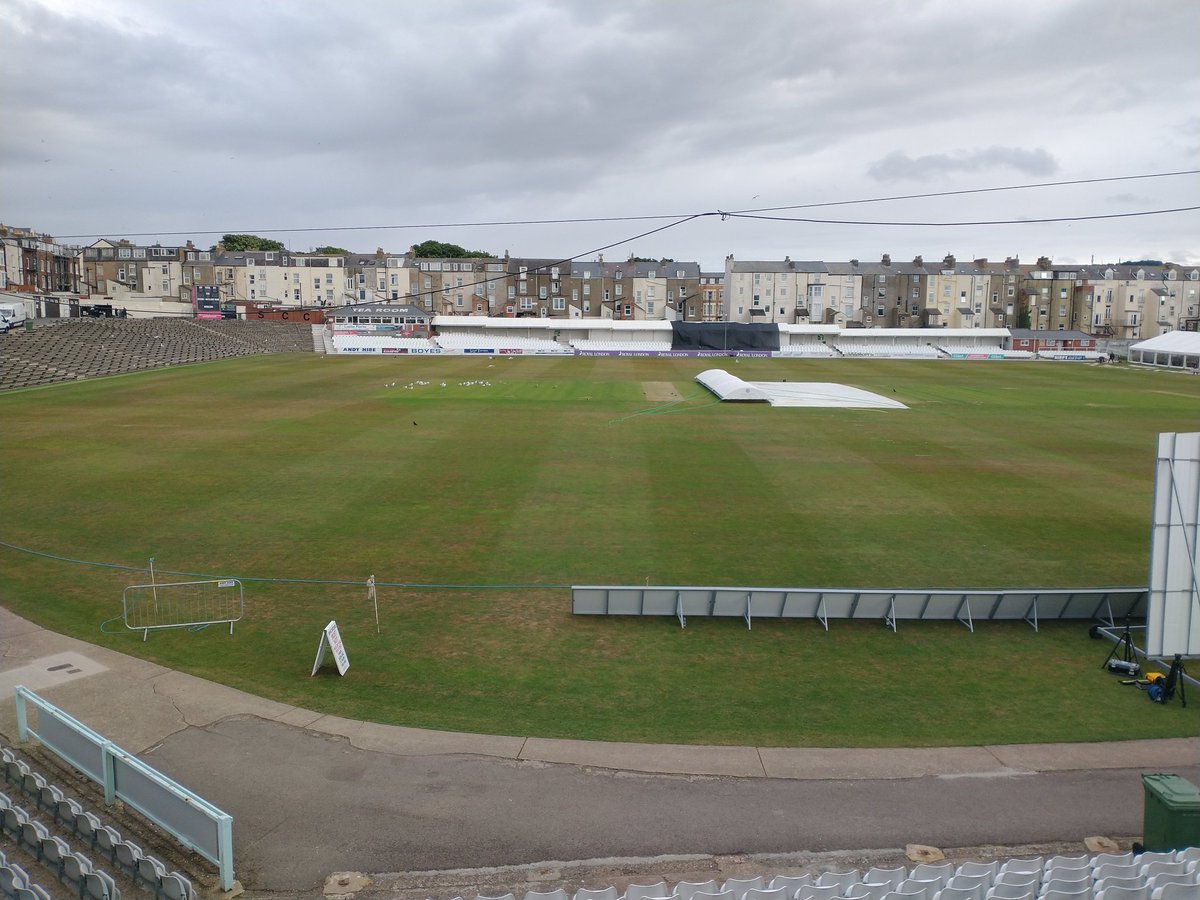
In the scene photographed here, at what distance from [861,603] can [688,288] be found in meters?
118

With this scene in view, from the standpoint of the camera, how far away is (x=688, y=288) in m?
131

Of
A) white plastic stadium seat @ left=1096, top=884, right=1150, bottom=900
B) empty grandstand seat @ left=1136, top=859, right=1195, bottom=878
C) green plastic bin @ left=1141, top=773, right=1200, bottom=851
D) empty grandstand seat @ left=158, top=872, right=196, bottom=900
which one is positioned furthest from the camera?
green plastic bin @ left=1141, top=773, right=1200, bottom=851

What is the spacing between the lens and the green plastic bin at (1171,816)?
8625 millimetres

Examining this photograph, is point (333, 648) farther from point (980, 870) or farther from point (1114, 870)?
point (1114, 870)

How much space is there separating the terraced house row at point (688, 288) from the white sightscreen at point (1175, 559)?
362ft

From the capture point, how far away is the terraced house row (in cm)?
12638

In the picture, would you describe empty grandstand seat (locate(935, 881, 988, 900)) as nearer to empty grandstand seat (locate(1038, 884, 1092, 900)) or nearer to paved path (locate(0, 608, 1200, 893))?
empty grandstand seat (locate(1038, 884, 1092, 900))

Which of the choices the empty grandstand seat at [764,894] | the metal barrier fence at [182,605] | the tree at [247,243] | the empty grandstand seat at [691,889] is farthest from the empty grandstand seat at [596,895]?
the tree at [247,243]

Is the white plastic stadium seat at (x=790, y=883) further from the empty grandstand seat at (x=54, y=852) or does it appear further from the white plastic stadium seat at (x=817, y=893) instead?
the empty grandstand seat at (x=54, y=852)

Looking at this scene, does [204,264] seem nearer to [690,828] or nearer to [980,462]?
[980,462]

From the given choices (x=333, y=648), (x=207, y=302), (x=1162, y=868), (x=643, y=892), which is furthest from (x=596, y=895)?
(x=207, y=302)

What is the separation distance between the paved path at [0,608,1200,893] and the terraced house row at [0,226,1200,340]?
112m

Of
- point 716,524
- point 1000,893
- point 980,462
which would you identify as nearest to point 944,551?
point 716,524

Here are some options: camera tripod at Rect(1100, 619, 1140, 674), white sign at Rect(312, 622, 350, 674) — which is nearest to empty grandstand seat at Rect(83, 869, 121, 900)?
white sign at Rect(312, 622, 350, 674)
